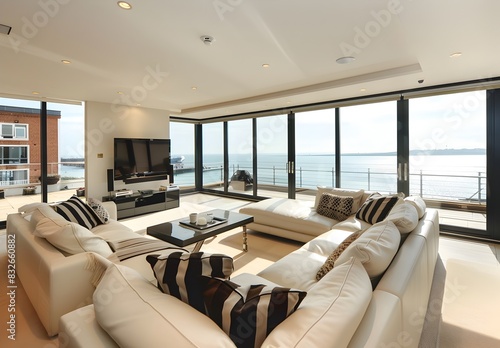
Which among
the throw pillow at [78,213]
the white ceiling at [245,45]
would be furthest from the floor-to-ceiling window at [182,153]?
the throw pillow at [78,213]

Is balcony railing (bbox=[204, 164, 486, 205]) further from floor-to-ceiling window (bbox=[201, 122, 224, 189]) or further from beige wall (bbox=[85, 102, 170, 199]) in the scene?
beige wall (bbox=[85, 102, 170, 199])

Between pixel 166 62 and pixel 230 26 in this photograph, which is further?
pixel 166 62

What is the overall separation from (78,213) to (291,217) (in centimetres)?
267

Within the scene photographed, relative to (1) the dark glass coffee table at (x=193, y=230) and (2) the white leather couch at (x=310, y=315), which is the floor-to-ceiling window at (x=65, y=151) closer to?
(1) the dark glass coffee table at (x=193, y=230)

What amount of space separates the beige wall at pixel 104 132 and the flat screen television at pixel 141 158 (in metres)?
0.23

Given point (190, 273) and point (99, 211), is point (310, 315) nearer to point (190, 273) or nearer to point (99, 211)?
point (190, 273)

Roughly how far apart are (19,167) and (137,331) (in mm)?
5778

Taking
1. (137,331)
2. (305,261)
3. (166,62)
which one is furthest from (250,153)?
(137,331)

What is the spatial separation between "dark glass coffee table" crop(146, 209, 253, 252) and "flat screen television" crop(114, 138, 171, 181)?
3.04m

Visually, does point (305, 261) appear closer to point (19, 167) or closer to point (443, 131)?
point (443, 131)

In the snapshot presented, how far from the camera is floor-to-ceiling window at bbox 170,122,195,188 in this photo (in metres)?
7.64

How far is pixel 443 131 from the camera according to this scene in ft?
13.6

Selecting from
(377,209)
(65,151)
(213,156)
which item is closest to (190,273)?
(377,209)

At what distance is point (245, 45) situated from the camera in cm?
271
